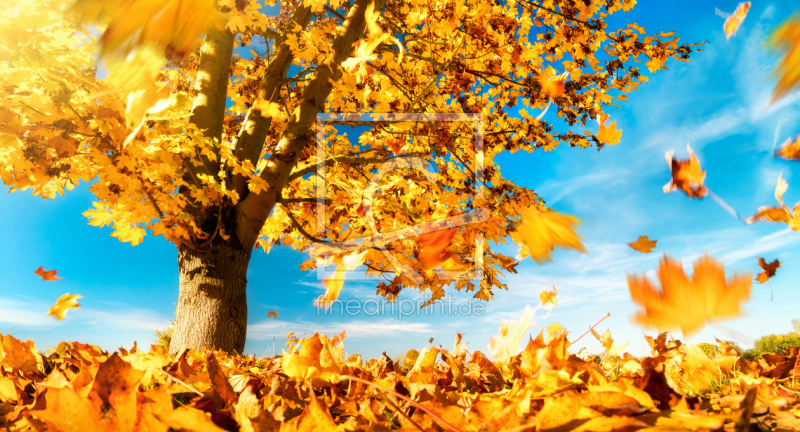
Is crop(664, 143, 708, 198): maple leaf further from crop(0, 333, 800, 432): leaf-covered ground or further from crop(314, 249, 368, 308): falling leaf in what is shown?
crop(314, 249, 368, 308): falling leaf

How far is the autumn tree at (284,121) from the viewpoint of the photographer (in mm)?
3301

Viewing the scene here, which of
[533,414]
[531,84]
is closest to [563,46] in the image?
[531,84]

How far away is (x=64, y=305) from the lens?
12.2ft

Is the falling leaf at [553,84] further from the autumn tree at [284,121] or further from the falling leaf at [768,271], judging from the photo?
the falling leaf at [768,271]

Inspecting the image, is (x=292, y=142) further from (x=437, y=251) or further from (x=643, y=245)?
(x=643, y=245)

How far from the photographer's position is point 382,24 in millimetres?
5168

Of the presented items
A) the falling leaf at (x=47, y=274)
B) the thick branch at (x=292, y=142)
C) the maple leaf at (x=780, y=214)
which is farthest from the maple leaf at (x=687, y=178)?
the falling leaf at (x=47, y=274)

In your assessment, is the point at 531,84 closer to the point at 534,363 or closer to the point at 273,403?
the point at 534,363

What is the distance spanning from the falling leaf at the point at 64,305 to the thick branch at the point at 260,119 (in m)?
2.01

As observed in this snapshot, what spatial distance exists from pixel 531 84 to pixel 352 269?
336 cm

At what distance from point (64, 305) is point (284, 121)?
3.57 m

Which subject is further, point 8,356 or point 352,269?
point 352,269

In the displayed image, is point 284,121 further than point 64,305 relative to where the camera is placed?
Yes

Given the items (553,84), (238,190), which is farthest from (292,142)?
(553,84)
